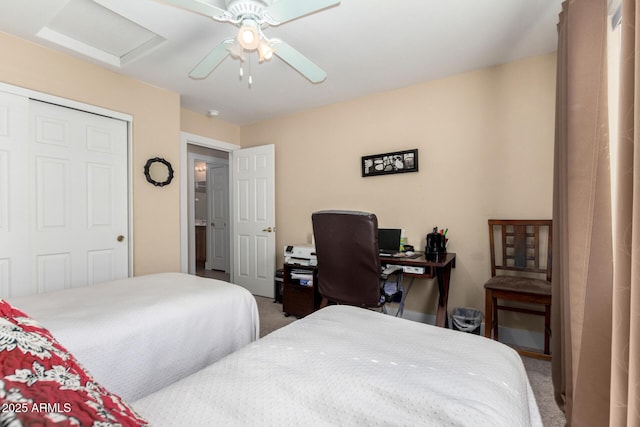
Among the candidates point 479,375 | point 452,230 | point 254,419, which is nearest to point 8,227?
point 254,419

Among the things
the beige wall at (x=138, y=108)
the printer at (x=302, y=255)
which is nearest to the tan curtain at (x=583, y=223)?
the printer at (x=302, y=255)

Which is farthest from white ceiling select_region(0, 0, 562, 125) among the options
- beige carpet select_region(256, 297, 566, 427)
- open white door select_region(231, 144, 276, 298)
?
beige carpet select_region(256, 297, 566, 427)

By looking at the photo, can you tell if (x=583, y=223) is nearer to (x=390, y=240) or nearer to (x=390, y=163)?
(x=390, y=240)

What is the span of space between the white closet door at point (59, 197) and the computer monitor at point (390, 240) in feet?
8.13

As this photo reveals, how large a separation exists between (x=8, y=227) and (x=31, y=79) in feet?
3.70

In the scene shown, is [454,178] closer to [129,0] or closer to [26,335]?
[129,0]

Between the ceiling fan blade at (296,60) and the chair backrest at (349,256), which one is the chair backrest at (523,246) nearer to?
the chair backrest at (349,256)

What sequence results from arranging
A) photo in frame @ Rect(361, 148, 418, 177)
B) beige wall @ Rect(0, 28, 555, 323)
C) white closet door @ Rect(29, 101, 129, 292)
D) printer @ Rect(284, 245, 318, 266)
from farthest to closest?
printer @ Rect(284, 245, 318, 266), photo in frame @ Rect(361, 148, 418, 177), beige wall @ Rect(0, 28, 555, 323), white closet door @ Rect(29, 101, 129, 292)

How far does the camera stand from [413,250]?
2961 mm

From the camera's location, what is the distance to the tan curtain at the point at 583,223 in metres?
1.16

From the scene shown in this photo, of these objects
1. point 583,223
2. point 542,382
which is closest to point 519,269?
point 542,382

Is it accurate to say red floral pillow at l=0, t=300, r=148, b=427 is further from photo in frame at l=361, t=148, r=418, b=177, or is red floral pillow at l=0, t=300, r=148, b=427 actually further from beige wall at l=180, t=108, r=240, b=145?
beige wall at l=180, t=108, r=240, b=145

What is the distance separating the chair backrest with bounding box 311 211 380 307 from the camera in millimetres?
2135

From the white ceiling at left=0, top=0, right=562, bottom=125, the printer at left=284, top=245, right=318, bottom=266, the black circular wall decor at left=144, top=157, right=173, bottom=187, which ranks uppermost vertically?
the white ceiling at left=0, top=0, right=562, bottom=125
